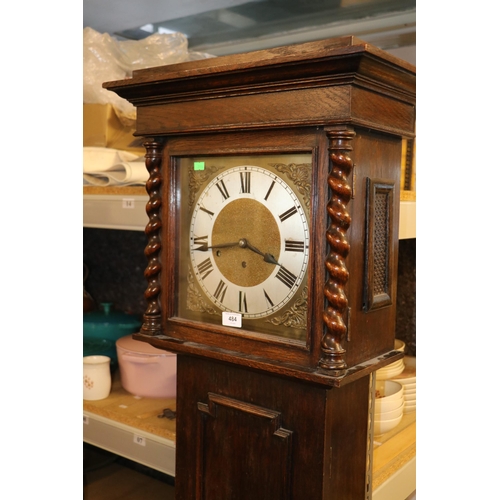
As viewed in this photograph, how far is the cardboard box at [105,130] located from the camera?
1920 mm

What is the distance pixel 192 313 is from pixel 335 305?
295 millimetres

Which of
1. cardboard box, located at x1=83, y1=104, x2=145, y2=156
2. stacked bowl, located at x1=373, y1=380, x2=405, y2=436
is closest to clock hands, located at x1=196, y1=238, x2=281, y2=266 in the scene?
stacked bowl, located at x1=373, y1=380, x2=405, y2=436

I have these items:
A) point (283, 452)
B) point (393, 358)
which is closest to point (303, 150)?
point (393, 358)

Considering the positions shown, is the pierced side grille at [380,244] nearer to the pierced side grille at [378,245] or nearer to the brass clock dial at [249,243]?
the pierced side grille at [378,245]

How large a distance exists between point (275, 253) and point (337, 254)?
11cm

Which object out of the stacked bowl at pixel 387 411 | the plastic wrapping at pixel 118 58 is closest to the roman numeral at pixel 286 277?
the stacked bowl at pixel 387 411

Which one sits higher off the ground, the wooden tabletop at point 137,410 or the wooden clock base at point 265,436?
the wooden clock base at point 265,436

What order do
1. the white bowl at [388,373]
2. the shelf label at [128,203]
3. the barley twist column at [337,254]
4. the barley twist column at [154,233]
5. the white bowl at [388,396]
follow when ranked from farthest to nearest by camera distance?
the shelf label at [128,203] < the white bowl at [388,373] < the white bowl at [388,396] < the barley twist column at [154,233] < the barley twist column at [337,254]

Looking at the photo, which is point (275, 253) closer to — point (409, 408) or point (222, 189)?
point (222, 189)

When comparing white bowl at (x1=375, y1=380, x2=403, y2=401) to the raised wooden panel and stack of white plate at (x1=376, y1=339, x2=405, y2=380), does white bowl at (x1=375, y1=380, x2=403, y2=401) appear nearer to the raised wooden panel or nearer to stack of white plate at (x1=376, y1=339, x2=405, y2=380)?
stack of white plate at (x1=376, y1=339, x2=405, y2=380)

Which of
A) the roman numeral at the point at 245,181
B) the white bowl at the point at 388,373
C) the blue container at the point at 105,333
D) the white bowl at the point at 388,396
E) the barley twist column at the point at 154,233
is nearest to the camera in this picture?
the roman numeral at the point at 245,181

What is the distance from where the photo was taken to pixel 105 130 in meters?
1.91

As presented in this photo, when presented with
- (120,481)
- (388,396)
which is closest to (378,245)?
(388,396)

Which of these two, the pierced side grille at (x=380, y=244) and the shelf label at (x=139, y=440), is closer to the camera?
the pierced side grille at (x=380, y=244)
